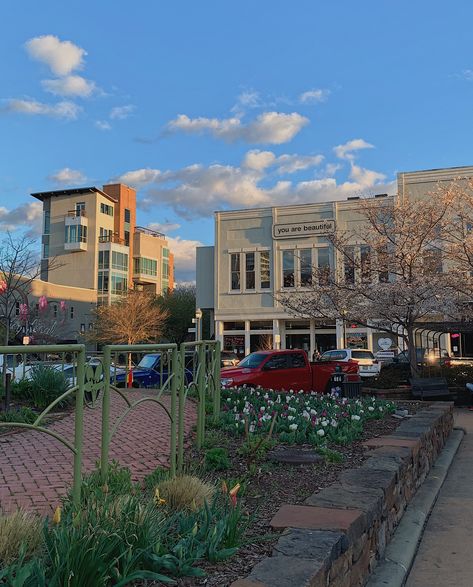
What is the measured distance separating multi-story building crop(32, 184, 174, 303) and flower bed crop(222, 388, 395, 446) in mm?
58922

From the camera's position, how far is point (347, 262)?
20609mm

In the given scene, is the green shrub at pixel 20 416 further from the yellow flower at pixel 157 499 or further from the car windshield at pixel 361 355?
the car windshield at pixel 361 355

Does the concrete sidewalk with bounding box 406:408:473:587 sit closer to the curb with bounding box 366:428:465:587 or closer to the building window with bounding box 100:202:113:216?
the curb with bounding box 366:428:465:587

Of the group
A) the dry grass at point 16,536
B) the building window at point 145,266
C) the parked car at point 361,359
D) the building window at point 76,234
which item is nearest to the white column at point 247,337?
the parked car at point 361,359

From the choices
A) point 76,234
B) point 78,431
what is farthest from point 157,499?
point 76,234

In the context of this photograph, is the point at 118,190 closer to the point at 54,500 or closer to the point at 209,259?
the point at 209,259

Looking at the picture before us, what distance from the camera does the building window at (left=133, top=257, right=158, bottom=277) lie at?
241 ft

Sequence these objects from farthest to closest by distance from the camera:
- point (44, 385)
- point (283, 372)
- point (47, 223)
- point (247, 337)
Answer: point (47, 223), point (247, 337), point (283, 372), point (44, 385)

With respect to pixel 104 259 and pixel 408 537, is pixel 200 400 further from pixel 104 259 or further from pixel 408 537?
pixel 104 259

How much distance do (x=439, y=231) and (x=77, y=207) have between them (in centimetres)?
5753

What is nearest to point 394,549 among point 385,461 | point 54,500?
point 385,461

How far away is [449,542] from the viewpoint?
16.5ft

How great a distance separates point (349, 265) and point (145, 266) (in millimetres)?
56398

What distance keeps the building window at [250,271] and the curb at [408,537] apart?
33460 mm
